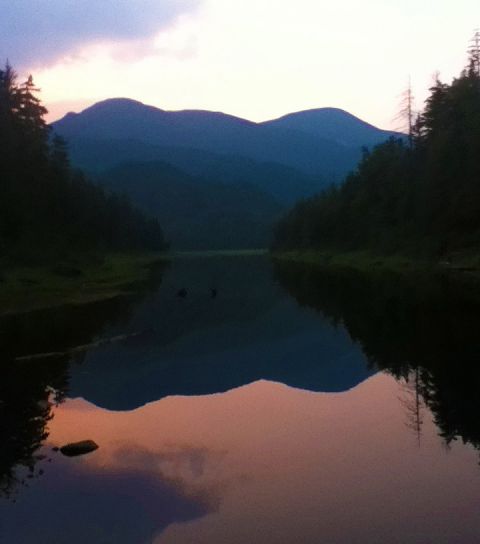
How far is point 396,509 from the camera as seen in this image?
12.8 m

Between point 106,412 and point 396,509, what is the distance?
460 inches

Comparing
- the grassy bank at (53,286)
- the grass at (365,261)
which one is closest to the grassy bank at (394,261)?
→ the grass at (365,261)

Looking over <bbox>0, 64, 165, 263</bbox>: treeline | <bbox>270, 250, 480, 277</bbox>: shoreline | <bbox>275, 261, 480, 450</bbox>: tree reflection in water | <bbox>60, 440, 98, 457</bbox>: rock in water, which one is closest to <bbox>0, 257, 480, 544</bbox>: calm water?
<bbox>275, 261, 480, 450</bbox>: tree reflection in water

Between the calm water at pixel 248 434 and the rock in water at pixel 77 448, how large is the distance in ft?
1.37

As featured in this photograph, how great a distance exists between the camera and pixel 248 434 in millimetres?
18547

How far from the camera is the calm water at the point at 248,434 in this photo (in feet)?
41.8

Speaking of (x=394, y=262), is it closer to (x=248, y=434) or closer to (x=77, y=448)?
(x=248, y=434)

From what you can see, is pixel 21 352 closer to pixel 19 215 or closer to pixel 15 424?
pixel 15 424

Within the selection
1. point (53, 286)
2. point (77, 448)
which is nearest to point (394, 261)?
point (53, 286)

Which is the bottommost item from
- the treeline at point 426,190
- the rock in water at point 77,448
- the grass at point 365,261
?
the grass at point 365,261

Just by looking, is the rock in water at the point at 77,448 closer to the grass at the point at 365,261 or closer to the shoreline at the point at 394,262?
the shoreline at the point at 394,262

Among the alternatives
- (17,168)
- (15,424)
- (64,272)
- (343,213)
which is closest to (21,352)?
(15,424)

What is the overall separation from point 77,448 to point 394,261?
77420 mm

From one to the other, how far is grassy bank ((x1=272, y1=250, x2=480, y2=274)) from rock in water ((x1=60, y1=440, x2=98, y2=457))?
5228 centimetres
